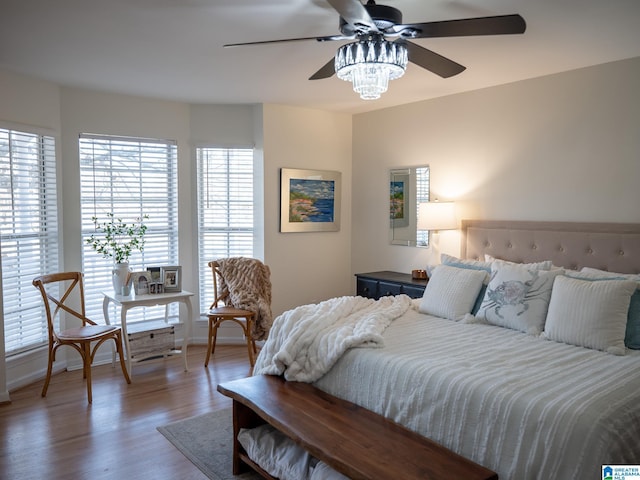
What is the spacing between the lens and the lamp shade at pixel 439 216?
4.34 m

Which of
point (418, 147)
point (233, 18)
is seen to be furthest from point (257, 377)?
point (418, 147)

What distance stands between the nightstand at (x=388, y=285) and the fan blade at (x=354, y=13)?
8.40 ft

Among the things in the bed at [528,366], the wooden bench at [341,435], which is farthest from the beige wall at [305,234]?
the wooden bench at [341,435]

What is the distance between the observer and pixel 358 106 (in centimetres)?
509

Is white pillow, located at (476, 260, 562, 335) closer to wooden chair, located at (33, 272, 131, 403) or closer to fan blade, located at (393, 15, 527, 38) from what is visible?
fan blade, located at (393, 15, 527, 38)

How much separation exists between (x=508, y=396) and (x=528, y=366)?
45 centimetres

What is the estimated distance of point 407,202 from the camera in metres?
4.99

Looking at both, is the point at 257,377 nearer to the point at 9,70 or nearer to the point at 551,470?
the point at 551,470

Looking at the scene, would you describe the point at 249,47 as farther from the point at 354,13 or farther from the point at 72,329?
the point at 72,329

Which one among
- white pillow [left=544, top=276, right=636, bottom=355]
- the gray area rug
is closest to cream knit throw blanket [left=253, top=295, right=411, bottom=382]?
the gray area rug

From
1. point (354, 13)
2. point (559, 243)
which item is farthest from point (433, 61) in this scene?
point (559, 243)

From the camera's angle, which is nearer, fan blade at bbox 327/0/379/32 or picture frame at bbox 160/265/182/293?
fan blade at bbox 327/0/379/32

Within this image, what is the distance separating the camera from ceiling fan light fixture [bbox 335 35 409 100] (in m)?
2.30

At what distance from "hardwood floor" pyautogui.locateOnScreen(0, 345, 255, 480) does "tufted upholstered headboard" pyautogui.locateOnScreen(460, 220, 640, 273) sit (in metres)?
2.37
